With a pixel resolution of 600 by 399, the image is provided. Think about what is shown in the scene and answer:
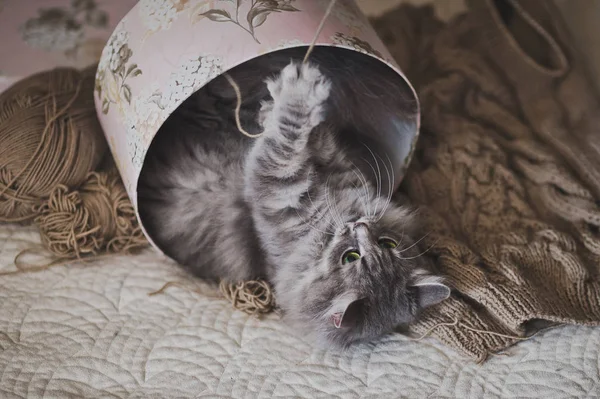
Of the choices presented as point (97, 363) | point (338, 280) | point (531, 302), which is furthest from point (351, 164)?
point (97, 363)

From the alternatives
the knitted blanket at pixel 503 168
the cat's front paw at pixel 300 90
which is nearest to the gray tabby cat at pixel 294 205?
the cat's front paw at pixel 300 90

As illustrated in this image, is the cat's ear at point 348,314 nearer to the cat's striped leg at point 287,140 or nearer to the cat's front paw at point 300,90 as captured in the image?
the cat's striped leg at point 287,140

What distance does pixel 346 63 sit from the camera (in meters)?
1.61

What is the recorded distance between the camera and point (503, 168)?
1674 mm

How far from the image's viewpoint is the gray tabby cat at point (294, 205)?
4.48 feet

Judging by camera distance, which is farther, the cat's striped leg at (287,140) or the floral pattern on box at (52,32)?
the floral pattern on box at (52,32)

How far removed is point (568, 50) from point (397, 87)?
70 cm

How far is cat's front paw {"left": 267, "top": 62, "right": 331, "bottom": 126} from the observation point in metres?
1.37

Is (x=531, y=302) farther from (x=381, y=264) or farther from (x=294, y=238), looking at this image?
(x=294, y=238)

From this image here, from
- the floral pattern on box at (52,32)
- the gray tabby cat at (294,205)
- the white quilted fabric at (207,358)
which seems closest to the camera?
the white quilted fabric at (207,358)

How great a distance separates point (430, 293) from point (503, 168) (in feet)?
1.76

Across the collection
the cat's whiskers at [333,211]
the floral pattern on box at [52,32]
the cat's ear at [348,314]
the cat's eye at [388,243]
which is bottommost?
the cat's ear at [348,314]

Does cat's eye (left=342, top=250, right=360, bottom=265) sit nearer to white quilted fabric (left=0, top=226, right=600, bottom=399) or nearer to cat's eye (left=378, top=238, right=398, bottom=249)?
cat's eye (left=378, top=238, right=398, bottom=249)

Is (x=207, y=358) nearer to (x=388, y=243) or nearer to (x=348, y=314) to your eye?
(x=348, y=314)
